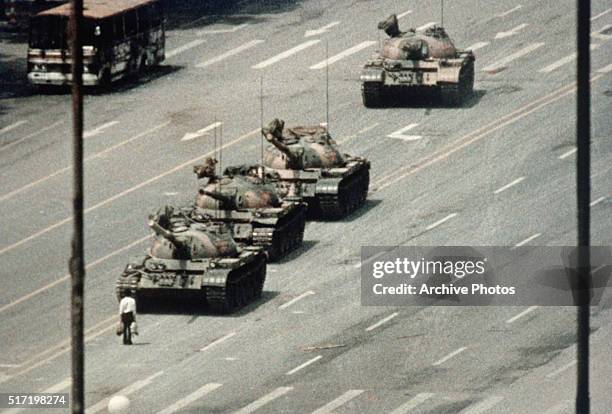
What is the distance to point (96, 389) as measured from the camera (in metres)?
56.7

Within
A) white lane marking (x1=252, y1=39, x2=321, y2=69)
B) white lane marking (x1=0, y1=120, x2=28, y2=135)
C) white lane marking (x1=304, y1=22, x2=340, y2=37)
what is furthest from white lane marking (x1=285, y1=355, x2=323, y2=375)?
white lane marking (x1=304, y1=22, x2=340, y2=37)

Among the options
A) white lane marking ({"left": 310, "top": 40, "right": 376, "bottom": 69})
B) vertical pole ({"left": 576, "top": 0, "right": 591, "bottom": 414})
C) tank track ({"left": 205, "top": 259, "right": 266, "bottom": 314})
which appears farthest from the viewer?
white lane marking ({"left": 310, "top": 40, "right": 376, "bottom": 69})

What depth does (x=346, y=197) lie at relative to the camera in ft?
246

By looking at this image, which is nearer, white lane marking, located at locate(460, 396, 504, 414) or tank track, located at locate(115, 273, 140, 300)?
white lane marking, located at locate(460, 396, 504, 414)

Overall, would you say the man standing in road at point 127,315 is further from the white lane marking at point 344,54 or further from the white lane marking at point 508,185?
the white lane marking at point 344,54

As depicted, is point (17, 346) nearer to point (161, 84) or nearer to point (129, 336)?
point (129, 336)

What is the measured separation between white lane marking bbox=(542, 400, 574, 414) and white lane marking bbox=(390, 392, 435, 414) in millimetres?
3034

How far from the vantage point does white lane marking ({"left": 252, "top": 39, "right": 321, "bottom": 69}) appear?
96938 mm

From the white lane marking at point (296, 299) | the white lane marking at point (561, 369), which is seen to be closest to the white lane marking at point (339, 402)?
the white lane marking at point (561, 369)

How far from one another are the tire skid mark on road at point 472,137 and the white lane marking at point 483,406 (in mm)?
23888

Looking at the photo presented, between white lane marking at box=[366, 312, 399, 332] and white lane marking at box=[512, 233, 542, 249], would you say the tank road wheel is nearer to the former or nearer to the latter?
white lane marking at box=[512, 233, 542, 249]

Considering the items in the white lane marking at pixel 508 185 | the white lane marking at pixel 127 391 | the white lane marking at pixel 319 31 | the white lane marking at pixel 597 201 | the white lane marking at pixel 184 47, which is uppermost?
the white lane marking at pixel 127 391

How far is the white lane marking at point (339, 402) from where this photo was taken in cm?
5462

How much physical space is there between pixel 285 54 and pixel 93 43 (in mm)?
10106
